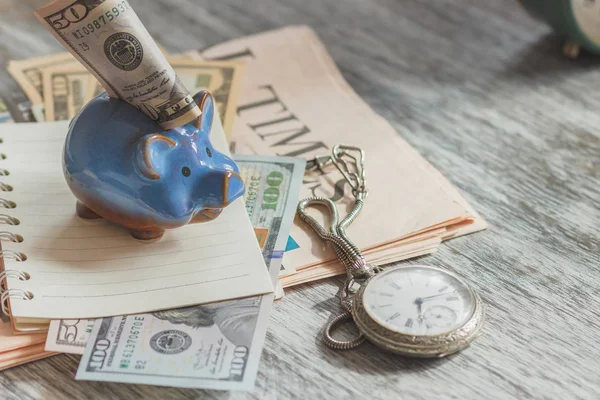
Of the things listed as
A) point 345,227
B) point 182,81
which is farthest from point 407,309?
point 182,81

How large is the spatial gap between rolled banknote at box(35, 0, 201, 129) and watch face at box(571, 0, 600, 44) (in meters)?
0.56

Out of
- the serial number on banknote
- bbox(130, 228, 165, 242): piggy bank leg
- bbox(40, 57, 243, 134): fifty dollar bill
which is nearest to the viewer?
the serial number on banknote

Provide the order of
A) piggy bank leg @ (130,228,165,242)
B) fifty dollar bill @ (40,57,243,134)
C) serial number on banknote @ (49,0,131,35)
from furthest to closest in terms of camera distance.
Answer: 1. fifty dollar bill @ (40,57,243,134)
2. piggy bank leg @ (130,228,165,242)
3. serial number on banknote @ (49,0,131,35)

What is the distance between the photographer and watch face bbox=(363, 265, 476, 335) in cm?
55

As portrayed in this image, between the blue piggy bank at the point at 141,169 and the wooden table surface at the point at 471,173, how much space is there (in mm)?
118

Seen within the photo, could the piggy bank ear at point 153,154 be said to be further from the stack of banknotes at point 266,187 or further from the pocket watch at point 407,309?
the pocket watch at point 407,309

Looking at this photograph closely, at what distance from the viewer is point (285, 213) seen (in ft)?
2.30

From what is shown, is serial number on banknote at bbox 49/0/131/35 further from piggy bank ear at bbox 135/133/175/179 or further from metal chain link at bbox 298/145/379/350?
metal chain link at bbox 298/145/379/350

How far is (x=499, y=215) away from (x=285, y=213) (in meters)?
0.21

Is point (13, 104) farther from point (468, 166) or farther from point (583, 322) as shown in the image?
point (583, 322)

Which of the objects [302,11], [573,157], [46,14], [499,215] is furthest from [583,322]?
[302,11]

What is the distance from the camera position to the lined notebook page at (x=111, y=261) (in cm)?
59

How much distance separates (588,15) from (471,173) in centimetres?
30

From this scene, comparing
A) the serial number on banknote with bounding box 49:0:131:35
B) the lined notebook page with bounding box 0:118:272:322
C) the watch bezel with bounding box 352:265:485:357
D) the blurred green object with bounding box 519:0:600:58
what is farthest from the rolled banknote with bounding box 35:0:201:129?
the blurred green object with bounding box 519:0:600:58
